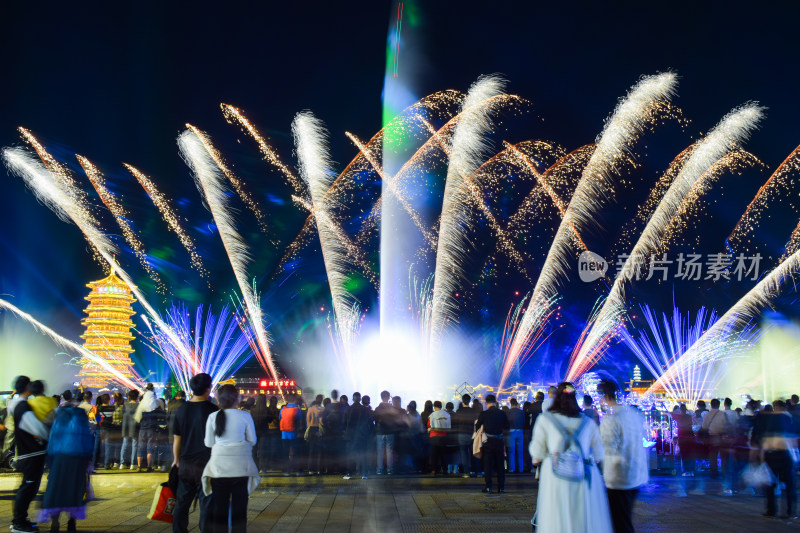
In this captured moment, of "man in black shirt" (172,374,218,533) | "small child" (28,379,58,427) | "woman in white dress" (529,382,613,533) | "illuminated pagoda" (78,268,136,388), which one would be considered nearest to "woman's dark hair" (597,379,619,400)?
"woman in white dress" (529,382,613,533)

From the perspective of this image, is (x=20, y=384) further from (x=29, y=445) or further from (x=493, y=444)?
(x=493, y=444)

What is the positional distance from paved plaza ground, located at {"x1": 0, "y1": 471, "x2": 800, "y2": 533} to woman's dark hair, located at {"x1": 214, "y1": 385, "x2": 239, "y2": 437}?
315cm

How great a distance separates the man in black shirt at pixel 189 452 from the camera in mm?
7031

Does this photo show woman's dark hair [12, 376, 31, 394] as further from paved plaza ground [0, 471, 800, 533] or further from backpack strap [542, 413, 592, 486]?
backpack strap [542, 413, 592, 486]

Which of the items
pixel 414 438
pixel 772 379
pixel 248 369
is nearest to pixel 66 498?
pixel 414 438

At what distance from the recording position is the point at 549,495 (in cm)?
624

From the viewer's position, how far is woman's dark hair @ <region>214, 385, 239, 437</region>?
21.9 ft

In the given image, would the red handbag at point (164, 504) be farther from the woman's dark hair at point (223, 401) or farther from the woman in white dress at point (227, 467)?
the woman's dark hair at point (223, 401)

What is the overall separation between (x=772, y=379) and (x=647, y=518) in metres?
32.4

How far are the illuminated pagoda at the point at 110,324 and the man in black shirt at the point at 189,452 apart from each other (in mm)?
74178

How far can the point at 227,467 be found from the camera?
6617mm

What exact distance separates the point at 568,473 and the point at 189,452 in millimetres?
3569

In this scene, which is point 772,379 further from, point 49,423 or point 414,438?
point 49,423

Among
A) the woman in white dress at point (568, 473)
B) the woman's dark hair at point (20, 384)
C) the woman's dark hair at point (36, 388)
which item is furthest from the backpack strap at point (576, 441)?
the woman's dark hair at point (20, 384)
